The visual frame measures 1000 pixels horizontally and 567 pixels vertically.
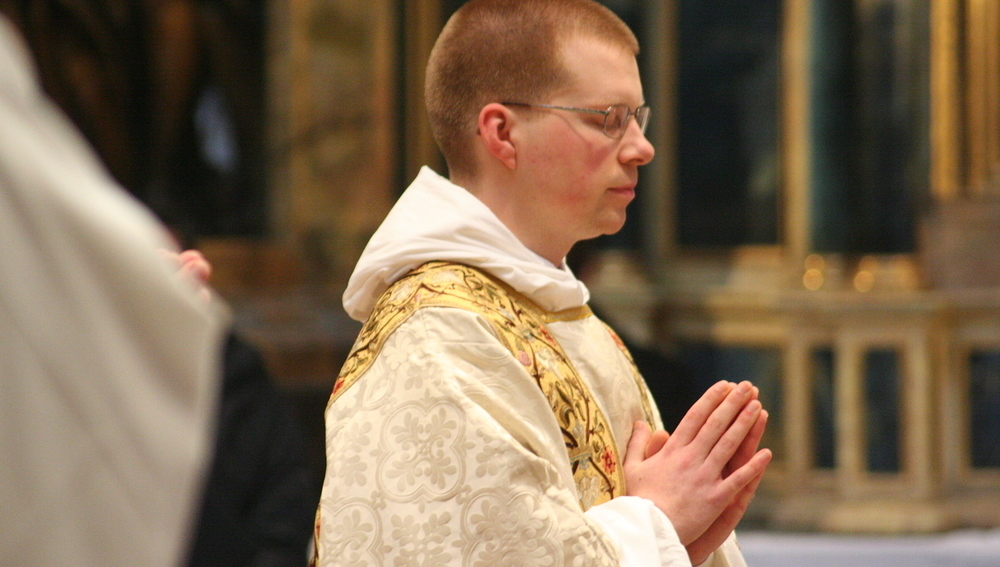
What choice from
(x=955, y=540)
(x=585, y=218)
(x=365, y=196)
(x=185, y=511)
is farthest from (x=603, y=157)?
(x=365, y=196)

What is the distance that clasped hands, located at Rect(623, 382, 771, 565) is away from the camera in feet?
5.84

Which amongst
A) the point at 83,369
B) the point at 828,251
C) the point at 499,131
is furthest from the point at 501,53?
the point at 828,251

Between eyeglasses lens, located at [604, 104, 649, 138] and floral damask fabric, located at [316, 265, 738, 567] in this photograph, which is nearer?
floral damask fabric, located at [316, 265, 738, 567]

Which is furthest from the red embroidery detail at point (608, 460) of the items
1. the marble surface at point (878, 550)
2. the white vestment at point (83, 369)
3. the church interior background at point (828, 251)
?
the marble surface at point (878, 550)

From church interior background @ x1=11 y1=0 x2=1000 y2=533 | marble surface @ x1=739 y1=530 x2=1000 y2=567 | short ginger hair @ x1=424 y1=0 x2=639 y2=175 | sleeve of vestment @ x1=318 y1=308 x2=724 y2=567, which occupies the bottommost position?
marble surface @ x1=739 y1=530 x2=1000 y2=567

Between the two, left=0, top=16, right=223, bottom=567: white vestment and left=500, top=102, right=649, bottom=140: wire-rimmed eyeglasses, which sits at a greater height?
left=0, top=16, right=223, bottom=567: white vestment

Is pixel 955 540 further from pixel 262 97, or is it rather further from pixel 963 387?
pixel 262 97

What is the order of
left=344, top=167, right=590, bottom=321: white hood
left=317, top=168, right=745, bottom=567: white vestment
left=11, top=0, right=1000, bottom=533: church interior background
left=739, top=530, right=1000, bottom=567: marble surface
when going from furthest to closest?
left=11, top=0, right=1000, bottom=533: church interior background, left=739, top=530, right=1000, bottom=567: marble surface, left=344, top=167, right=590, bottom=321: white hood, left=317, top=168, right=745, bottom=567: white vestment

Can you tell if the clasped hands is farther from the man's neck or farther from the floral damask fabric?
the man's neck

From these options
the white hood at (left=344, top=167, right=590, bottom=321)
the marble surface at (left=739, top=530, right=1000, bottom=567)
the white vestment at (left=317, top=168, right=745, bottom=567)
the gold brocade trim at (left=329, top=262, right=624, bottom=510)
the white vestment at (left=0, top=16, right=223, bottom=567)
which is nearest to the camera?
the white vestment at (left=0, top=16, right=223, bottom=567)

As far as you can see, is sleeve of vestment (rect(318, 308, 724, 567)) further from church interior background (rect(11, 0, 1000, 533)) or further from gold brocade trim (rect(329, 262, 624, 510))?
church interior background (rect(11, 0, 1000, 533))

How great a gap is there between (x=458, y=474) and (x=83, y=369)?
93 cm

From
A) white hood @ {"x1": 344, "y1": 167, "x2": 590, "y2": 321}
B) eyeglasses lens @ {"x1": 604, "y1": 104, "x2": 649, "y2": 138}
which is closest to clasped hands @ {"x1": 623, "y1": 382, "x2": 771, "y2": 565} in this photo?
white hood @ {"x1": 344, "y1": 167, "x2": 590, "y2": 321}

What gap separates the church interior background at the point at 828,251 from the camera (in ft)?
18.1
